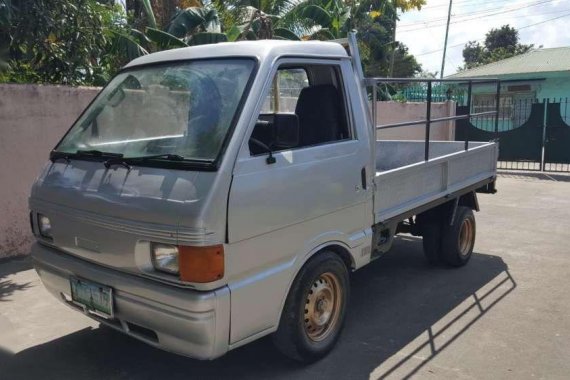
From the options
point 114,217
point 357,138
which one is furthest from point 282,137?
point 114,217

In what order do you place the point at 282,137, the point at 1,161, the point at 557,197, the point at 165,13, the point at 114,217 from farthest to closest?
the point at 165,13, the point at 557,197, the point at 1,161, the point at 282,137, the point at 114,217

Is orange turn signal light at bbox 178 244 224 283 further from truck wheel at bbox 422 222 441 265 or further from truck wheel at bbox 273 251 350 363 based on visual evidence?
truck wheel at bbox 422 222 441 265

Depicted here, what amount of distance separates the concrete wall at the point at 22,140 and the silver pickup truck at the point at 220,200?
2.44 metres

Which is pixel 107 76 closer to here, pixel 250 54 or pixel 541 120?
pixel 250 54

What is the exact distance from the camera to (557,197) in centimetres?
1017

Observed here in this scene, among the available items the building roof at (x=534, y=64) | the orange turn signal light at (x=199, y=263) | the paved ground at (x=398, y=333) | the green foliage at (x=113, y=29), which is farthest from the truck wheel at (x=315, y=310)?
the building roof at (x=534, y=64)

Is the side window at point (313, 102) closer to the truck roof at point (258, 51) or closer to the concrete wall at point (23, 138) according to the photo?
the truck roof at point (258, 51)

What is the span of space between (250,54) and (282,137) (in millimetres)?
552

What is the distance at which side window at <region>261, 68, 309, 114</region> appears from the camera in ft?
11.7

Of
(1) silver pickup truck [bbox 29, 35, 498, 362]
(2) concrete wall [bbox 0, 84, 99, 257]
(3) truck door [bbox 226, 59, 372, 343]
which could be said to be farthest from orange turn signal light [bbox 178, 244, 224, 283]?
(2) concrete wall [bbox 0, 84, 99, 257]

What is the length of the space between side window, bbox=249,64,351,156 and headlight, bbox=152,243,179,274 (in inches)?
43.0

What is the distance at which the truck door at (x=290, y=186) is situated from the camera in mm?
2938

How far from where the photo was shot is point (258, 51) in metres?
3.30

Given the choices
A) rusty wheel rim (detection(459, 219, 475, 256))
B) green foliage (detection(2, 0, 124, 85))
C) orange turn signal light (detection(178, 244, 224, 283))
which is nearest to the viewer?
orange turn signal light (detection(178, 244, 224, 283))
